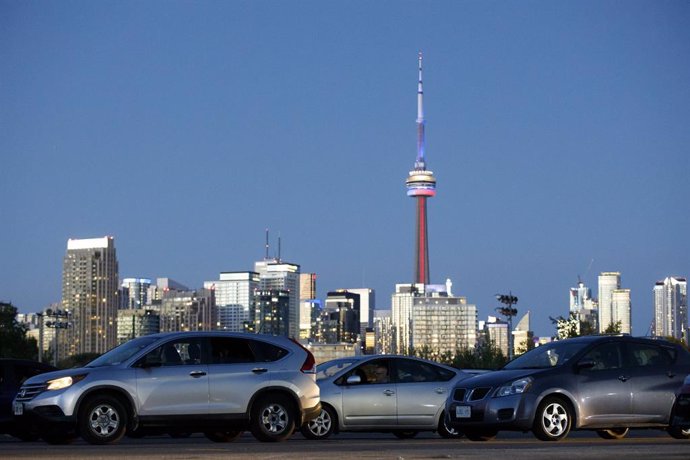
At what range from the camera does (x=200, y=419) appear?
21172 millimetres

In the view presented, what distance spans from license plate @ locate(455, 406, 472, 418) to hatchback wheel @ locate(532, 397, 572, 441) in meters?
1.09

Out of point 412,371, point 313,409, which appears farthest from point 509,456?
point 412,371

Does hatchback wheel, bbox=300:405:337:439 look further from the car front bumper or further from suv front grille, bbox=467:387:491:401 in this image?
suv front grille, bbox=467:387:491:401

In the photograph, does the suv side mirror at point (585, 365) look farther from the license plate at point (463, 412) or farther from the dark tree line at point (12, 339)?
the dark tree line at point (12, 339)

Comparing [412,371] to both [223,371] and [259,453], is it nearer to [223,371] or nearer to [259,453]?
[223,371]

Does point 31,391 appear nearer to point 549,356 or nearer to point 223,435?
point 223,435

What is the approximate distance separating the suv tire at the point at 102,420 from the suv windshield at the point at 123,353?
661 mm

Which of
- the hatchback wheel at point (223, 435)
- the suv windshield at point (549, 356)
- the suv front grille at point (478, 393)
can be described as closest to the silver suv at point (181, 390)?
the hatchback wheel at point (223, 435)

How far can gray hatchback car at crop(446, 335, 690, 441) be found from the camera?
68.4 feet

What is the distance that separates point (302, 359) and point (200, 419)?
6.27ft

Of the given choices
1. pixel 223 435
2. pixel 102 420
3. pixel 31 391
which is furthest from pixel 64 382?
pixel 223 435

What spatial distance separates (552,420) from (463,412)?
4.70ft

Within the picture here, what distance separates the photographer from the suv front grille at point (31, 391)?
21.2 metres

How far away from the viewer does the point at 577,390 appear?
69.2 ft
